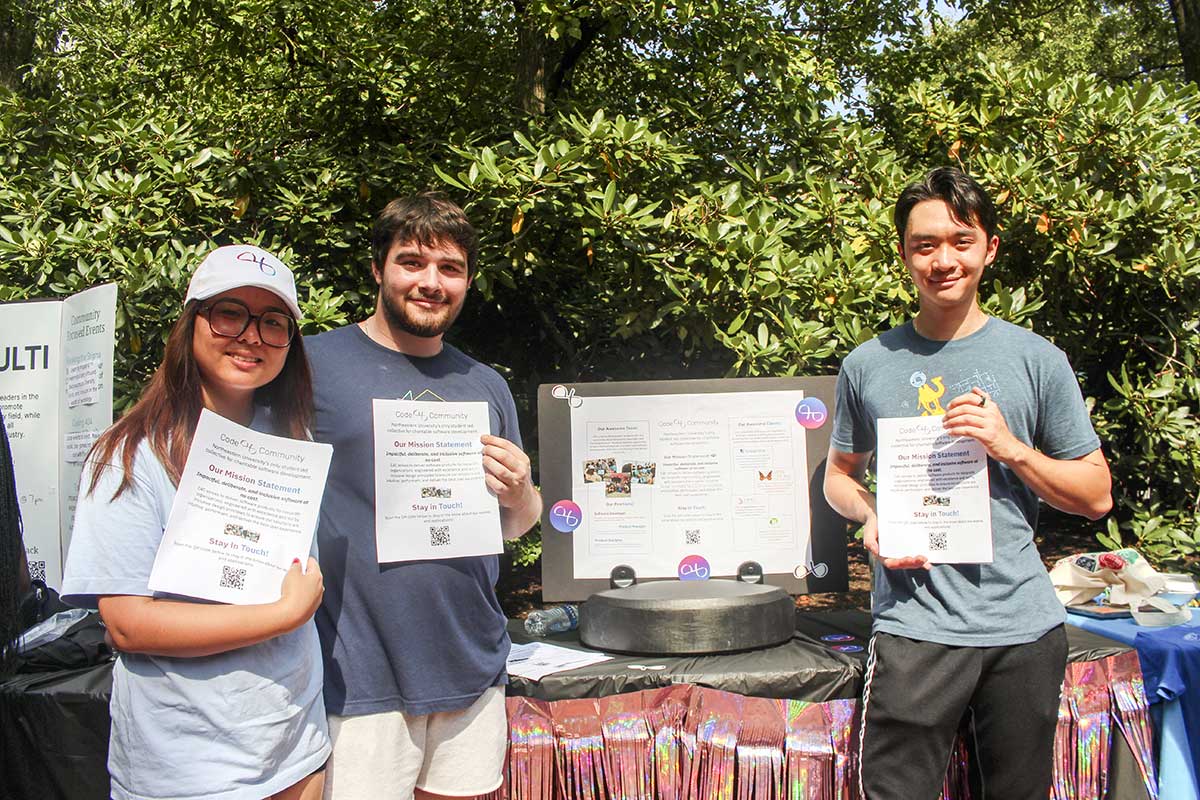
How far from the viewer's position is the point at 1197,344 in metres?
3.76

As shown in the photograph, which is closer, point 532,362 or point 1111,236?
point 1111,236

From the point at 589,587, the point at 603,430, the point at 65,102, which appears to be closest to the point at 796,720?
the point at 589,587

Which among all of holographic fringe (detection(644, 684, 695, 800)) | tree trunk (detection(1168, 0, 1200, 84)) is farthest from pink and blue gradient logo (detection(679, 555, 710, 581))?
tree trunk (detection(1168, 0, 1200, 84))

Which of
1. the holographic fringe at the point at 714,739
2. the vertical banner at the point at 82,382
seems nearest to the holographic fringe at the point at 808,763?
the holographic fringe at the point at 714,739

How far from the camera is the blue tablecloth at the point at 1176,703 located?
258 centimetres

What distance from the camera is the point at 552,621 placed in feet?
10.0

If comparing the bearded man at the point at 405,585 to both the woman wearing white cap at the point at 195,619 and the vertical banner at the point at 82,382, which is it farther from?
the vertical banner at the point at 82,382

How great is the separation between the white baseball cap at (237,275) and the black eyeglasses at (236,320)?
26 mm

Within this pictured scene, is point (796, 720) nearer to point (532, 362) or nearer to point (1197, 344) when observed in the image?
point (1197, 344)

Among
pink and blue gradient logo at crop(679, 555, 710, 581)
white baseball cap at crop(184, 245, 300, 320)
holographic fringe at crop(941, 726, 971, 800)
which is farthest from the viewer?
pink and blue gradient logo at crop(679, 555, 710, 581)

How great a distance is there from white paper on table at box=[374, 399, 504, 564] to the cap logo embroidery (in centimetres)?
41

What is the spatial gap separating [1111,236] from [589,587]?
2.55 m

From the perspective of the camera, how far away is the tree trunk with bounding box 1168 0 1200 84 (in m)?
8.43

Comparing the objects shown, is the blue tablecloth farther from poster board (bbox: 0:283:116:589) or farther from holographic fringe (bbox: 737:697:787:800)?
poster board (bbox: 0:283:116:589)
